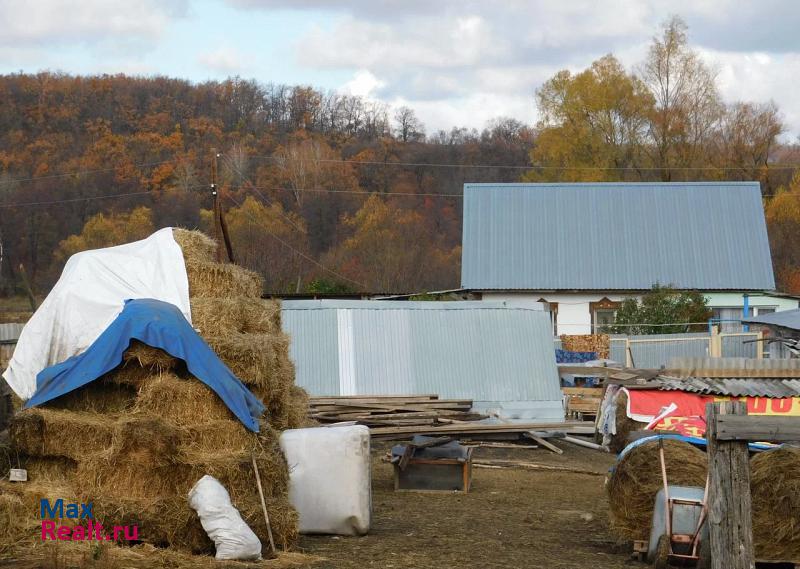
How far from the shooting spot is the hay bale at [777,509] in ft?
32.1

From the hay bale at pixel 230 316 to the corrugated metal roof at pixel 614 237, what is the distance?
25035 mm

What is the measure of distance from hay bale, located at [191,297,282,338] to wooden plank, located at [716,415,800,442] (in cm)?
526

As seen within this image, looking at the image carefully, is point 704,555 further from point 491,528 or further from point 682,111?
point 682,111

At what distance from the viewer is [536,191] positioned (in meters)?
40.8

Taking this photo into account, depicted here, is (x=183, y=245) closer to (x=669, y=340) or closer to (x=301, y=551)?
(x=301, y=551)

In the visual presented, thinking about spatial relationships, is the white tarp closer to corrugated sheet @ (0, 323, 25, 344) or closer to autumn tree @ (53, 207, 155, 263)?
corrugated sheet @ (0, 323, 25, 344)

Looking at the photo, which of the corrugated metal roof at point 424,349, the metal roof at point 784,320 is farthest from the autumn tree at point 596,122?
the corrugated metal roof at point 424,349

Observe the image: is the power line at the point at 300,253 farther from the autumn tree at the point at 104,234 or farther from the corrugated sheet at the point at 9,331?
the corrugated sheet at the point at 9,331

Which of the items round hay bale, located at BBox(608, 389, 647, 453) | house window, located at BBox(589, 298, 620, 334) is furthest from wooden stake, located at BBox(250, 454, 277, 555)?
house window, located at BBox(589, 298, 620, 334)

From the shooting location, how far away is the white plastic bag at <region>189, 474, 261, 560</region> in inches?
366

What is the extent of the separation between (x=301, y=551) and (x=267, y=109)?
72.2 metres

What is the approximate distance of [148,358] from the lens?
10055 millimetres

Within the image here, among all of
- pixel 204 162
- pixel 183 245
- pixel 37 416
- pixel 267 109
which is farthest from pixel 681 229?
pixel 267 109

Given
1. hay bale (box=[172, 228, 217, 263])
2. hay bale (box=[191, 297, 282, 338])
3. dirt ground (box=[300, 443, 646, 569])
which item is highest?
hay bale (box=[172, 228, 217, 263])
